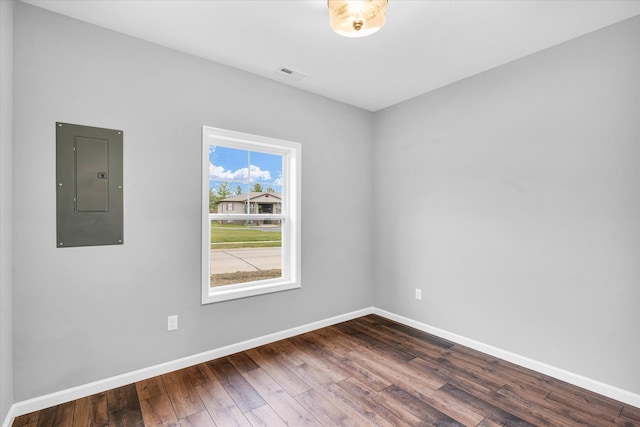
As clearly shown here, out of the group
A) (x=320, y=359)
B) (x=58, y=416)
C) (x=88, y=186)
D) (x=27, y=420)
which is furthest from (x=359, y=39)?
(x=27, y=420)

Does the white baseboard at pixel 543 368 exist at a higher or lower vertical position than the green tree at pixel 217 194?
lower

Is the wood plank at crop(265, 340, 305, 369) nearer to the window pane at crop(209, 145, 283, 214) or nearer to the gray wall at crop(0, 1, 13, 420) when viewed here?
the window pane at crop(209, 145, 283, 214)

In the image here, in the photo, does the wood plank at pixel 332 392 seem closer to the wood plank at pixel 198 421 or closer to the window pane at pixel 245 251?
the wood plank at pixel 198 421

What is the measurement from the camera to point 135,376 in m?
2.36

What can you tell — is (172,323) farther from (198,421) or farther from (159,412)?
(198,421)

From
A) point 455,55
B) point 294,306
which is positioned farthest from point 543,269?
point 294,306

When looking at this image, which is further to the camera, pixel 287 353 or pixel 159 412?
pixel 287 353

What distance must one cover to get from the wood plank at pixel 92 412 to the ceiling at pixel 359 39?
8.98 ft

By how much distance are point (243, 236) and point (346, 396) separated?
173 cm

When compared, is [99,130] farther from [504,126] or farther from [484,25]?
[504,126]

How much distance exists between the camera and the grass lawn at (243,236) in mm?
2936

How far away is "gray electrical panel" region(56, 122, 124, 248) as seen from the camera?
6.93 feet

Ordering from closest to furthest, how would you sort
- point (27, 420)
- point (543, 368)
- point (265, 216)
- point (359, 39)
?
1. point (27, 420)
2. point (359, 39)
3. point (543, 368)
4. point (265, 216)

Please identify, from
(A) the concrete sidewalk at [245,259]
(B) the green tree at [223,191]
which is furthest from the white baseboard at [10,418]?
(B) the green tree at [223,191]
